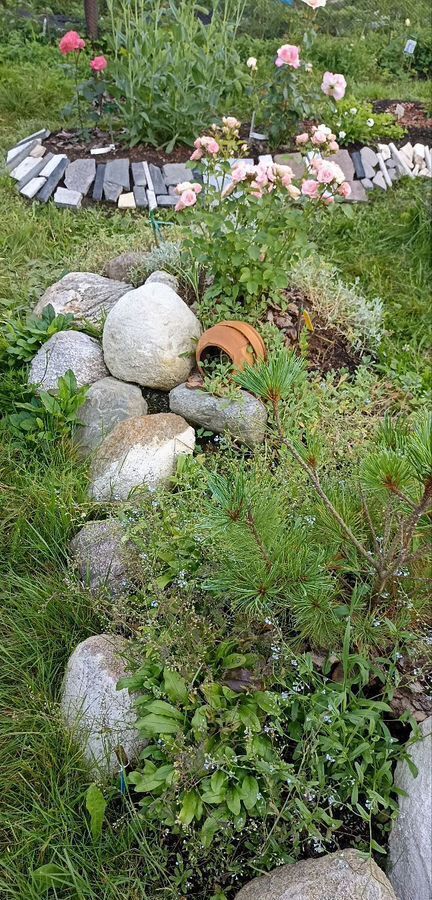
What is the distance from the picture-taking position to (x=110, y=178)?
5.21 m

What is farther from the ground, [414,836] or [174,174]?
[174,174]

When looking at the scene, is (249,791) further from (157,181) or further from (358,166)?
(358,166)

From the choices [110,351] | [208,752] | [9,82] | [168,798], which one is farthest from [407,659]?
[9,82]

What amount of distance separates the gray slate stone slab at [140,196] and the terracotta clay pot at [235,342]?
2.34 metres

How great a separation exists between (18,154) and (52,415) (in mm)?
3364

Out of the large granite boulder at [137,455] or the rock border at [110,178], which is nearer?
the large granite boulder at [137,455]

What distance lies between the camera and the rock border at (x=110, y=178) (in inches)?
203

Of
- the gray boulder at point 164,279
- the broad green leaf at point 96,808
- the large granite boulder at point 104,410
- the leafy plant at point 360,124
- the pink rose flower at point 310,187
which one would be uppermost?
the pink rose flower at point 310,187

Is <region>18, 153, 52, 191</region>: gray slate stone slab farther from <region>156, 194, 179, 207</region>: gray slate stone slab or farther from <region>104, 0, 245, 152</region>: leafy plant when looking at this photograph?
<region>156, 194, 179, 207</region>: gray slate stone slab

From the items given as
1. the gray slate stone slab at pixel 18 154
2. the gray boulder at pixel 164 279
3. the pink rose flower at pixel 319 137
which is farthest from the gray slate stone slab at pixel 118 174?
the pink rose flower at pixel 319 137

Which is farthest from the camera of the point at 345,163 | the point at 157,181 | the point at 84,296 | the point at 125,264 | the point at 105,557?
the point at 345,163

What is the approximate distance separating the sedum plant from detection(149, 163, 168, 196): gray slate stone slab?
12.0ft

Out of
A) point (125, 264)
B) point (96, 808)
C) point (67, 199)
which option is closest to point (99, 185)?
point (67, 199)

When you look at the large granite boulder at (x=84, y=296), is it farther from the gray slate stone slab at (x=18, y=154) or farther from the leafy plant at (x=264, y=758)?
the leafy plant at (x=264, y=758)
